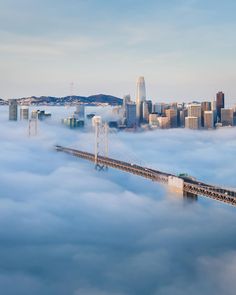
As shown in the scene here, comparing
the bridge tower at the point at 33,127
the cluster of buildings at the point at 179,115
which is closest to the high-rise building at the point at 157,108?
the cluster of buildings at the point at 179,115

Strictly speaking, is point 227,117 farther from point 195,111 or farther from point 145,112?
point 145,112

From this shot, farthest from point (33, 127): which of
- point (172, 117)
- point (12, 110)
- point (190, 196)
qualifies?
point (190, 196)

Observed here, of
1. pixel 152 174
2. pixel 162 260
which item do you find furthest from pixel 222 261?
pixel 152 174

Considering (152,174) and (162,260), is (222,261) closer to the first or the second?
(162,260)

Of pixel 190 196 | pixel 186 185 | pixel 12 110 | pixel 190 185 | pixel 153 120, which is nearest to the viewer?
pixel 190 185

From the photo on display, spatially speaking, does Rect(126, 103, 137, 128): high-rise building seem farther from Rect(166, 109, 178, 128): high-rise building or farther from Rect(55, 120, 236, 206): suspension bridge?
Rect(55, 120, 236, 206): suspension bridge
